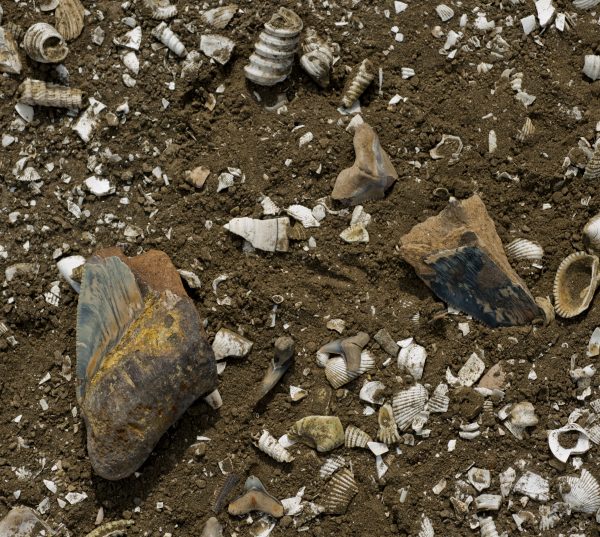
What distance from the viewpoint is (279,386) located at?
11.5 ft

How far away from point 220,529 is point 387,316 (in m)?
1.29

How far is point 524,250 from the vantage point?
3.57 m

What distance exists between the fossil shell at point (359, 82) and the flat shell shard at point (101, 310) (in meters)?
1.41

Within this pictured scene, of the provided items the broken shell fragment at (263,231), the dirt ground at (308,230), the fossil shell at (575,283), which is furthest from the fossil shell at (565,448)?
the broken shell fragment at (263,231)

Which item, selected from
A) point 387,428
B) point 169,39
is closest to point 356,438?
point 387,428

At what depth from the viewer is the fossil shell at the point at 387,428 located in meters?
3.43

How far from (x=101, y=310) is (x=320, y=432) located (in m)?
1.18

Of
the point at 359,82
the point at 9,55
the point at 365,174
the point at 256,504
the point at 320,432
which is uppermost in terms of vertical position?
the point at 359,82

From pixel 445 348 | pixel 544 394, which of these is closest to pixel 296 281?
pixel 445 348

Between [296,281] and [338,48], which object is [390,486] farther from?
[338,48]

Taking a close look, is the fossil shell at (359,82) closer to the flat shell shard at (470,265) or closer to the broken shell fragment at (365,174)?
the broken shell fragment at (365,174)

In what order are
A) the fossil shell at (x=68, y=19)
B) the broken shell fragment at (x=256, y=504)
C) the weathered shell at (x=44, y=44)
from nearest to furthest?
the broken shell fragment at (x=256, y=504)
the weathered shell at (x=44, y=44)
the fossil shell at (x=68, y=19)

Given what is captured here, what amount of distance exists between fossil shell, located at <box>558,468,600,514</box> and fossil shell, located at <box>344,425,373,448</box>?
94cm

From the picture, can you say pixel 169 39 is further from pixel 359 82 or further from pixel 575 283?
pixel 575 283
